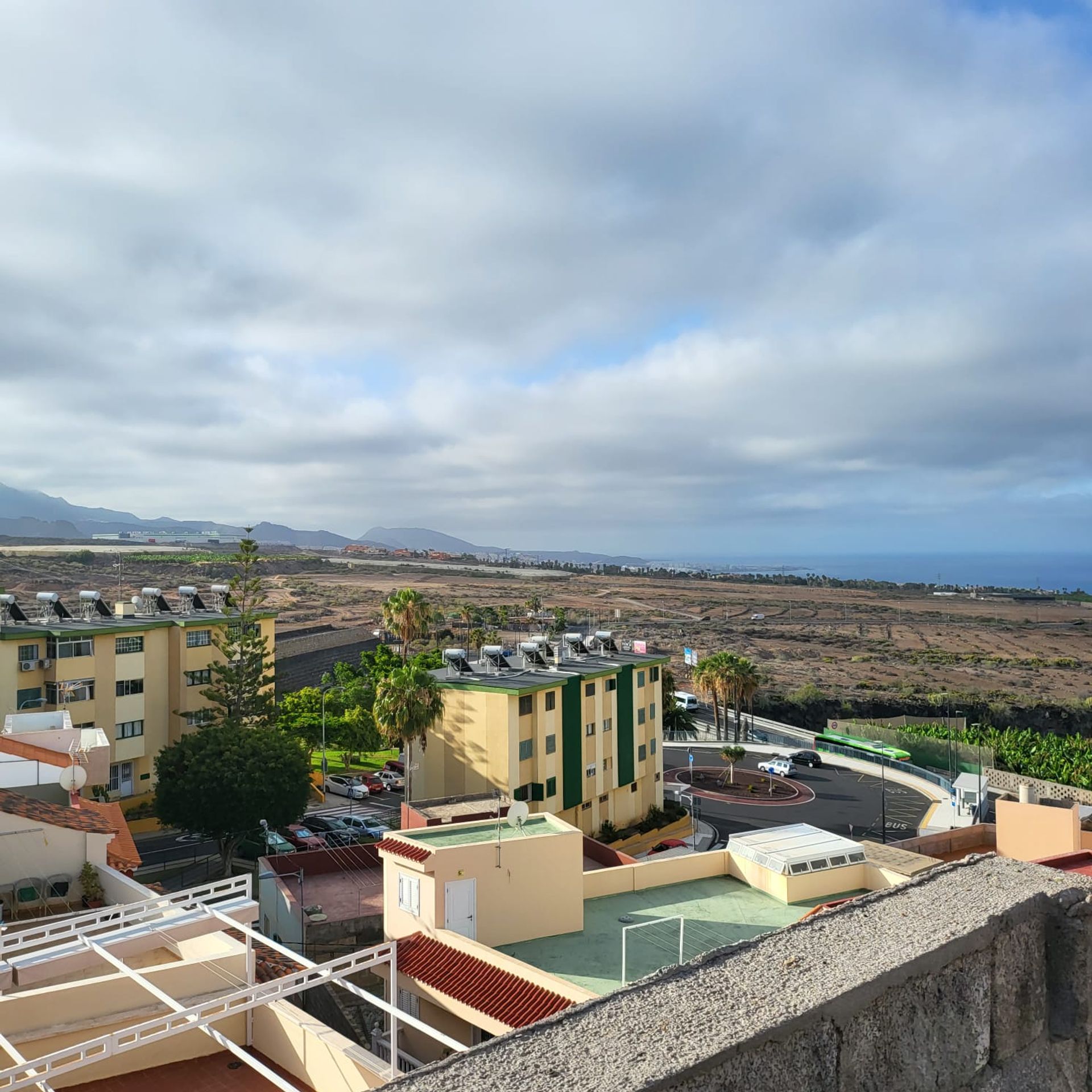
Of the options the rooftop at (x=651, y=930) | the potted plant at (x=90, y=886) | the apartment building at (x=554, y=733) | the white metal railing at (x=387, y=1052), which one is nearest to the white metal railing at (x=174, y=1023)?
the white metal railing at (x=387, y=1052)

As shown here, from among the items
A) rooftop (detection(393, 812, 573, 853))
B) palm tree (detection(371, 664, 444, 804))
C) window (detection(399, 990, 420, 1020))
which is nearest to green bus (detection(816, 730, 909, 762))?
palm tree (detection(371, 664, 444, 804))

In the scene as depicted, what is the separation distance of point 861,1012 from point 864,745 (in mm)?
63498

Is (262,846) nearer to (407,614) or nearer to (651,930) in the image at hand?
(651,930)

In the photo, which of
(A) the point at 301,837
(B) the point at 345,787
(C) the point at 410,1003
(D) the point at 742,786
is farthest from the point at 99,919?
(D) the point at 742,786

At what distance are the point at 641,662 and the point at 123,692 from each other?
25.3 m

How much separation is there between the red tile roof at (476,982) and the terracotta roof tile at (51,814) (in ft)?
21.3

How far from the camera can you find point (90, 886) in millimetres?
16125

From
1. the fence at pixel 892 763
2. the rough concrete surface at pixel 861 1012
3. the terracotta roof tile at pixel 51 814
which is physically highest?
the rough concrete surface at pixel 861 1012

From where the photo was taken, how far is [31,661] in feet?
126

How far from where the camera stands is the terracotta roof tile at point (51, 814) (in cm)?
1598

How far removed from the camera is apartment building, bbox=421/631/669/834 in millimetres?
34094

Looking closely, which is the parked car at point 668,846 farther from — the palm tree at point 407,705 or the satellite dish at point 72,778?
the satellite dish at point 72,778

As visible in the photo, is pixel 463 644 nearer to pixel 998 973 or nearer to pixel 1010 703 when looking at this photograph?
pixel 1010 703

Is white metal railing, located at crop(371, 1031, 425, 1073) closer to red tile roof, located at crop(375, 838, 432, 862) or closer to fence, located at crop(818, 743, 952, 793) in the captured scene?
red tile roof, located at crop(375, 838, 432, 862)
